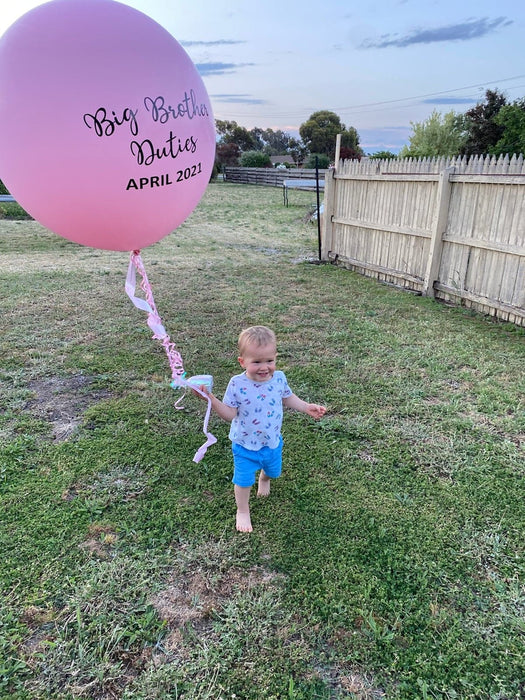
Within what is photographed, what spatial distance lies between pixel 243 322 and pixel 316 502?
3.04 metres

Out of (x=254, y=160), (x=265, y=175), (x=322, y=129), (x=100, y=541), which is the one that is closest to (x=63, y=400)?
(x=100, y=541)

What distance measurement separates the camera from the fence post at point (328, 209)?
8195 millimetres

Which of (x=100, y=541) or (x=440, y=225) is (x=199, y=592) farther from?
(x=440, y=225)

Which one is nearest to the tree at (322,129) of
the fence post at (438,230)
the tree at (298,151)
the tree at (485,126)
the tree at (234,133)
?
the tree at (298,151)

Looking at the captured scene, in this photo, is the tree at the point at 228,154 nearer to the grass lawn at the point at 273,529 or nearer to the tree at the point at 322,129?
the tree at the point at 322,129

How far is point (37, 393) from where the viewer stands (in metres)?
3.56

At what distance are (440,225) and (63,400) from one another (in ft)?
16.2

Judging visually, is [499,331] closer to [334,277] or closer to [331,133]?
[334,277]

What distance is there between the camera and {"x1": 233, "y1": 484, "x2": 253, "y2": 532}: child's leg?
2238mm

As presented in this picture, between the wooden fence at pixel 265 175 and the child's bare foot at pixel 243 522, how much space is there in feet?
92.5

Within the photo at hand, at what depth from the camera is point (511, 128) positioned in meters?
Result: 26.0

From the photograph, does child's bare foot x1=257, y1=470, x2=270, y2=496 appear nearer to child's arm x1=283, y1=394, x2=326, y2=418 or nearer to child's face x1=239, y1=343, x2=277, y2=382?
child's arm x1=283, y1=394, x2=326, y2=418

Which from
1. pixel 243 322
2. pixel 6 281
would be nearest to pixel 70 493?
pixel 243 322

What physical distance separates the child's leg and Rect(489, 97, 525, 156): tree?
93.8 ft
